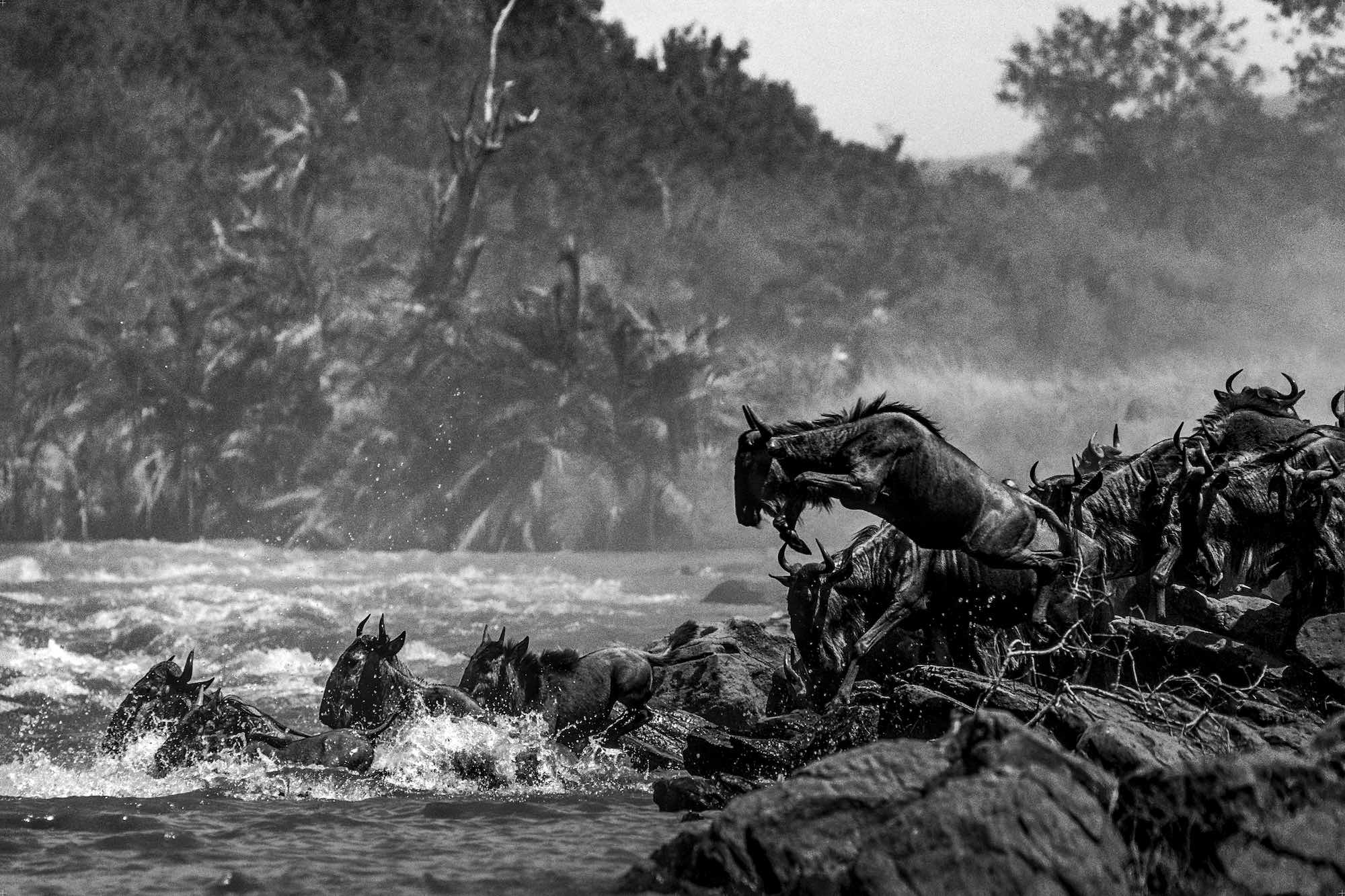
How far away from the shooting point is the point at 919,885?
17.4 feet

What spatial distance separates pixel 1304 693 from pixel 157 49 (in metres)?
50.4

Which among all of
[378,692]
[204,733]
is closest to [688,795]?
[378,692]

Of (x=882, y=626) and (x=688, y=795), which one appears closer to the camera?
(x=688, y=795)

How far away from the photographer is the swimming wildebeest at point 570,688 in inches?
397

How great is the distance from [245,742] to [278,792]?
2.28ft

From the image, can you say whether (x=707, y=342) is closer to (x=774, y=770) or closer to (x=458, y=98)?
(x=458, y=98)

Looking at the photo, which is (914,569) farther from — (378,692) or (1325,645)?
(378,692)

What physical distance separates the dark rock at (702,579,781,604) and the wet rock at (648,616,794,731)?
12.1 meters

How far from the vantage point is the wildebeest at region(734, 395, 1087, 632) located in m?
7.91

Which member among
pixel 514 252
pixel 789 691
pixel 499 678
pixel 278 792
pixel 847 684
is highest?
pixel 514 252

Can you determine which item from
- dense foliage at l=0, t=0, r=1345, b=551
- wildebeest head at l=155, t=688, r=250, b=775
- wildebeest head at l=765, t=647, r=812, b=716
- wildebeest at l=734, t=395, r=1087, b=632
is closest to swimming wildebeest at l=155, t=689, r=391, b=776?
wildebeest head at l=155, t=688, r=250, b=775

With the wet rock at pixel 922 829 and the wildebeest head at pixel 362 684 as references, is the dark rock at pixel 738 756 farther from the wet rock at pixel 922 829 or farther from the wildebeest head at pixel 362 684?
the wildebeest head at pixel 362 684

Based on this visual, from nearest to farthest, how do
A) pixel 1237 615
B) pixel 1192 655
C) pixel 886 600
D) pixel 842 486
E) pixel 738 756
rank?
pixel 842 486 < pixel 738 756 < pixel 1192 655 < pixel 886 600 < pixel 1237 615

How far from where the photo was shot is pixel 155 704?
9984 millimetres
